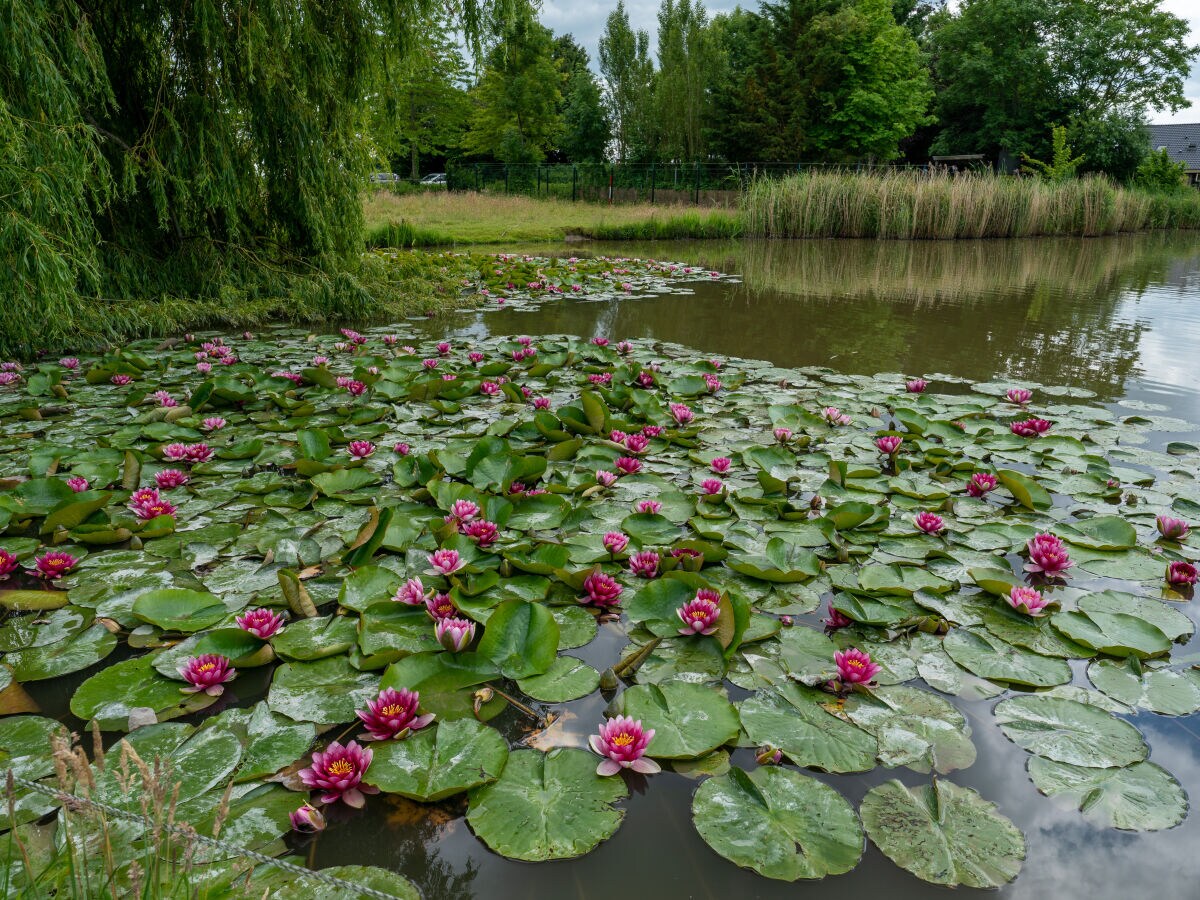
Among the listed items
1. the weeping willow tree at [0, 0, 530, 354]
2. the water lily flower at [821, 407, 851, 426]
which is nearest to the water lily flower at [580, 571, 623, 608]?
the water lily flower at [821, 407, 851, 426]

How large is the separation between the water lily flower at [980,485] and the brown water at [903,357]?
1.09 metres

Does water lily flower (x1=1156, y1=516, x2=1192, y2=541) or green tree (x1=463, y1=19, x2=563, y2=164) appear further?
green tree (x1=463, y1=19, x2=563, y2=164)

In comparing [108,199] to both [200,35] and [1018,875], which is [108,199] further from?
[1018,875]

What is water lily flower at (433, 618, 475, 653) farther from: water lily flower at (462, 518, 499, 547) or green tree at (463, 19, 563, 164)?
green tree at (463, 19, 563, 164)

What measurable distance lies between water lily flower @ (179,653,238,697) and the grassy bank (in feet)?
36.3

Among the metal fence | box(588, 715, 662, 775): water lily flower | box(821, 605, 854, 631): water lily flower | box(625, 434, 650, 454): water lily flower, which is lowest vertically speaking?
box(821, 605, 854, 631): water lily flower

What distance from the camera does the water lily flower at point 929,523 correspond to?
217cm

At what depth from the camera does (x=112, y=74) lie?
4844 mm

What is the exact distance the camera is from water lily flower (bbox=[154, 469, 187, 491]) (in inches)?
97.3

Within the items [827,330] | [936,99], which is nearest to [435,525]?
[827,330]

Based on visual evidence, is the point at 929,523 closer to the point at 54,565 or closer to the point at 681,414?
the point at 681,414

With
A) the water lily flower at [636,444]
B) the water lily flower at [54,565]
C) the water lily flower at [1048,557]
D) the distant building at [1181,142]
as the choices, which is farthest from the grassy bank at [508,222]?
the distant building at [1181,142]

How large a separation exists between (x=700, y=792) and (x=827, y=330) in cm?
525

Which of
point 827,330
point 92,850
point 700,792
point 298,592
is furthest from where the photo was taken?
point 827,330
